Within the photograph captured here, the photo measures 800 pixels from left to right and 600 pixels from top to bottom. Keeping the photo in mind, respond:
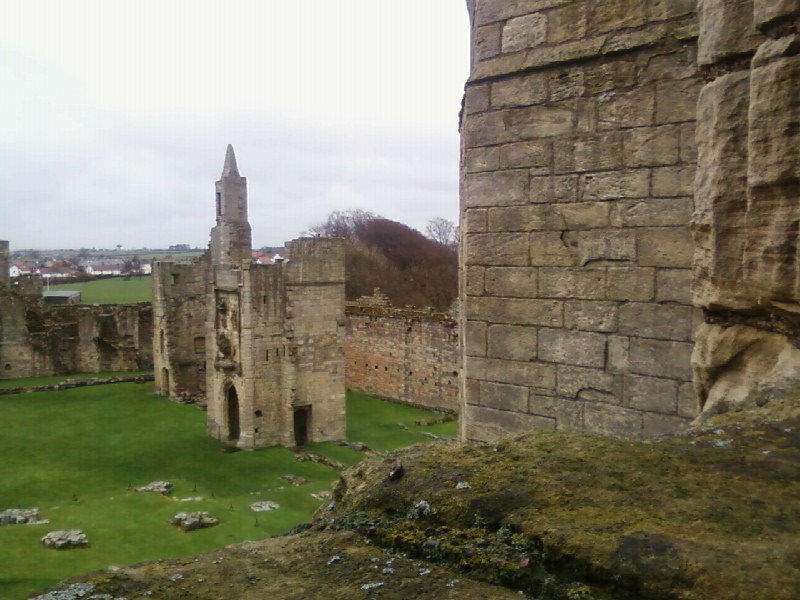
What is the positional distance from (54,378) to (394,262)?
1143 inches

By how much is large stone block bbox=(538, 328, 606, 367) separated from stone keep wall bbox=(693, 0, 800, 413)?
1.34m

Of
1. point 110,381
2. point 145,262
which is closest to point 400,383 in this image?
point 110,381

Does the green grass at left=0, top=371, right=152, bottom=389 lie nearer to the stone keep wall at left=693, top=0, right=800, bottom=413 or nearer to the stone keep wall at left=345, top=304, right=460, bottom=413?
the stone keep wall at left=345, top=304, right=460, bottom=413

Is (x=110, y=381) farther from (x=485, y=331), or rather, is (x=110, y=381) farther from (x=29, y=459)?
(x=485, y=331)

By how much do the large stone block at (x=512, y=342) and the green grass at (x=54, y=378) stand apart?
83.3 ft

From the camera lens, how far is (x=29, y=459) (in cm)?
1714

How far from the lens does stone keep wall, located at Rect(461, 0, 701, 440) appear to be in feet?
15.6

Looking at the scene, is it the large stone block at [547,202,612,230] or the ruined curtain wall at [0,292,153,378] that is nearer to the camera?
the large stone block at [547,202,612,230]

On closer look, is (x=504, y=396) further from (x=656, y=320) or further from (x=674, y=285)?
Answer: (x=674, y=285)

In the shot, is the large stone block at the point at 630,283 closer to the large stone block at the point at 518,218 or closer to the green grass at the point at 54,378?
the large stone block at the point at 518,218

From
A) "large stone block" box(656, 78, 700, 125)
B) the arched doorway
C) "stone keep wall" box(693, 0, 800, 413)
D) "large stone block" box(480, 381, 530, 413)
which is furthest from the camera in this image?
the arched doorway

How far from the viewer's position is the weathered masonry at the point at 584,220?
473cm

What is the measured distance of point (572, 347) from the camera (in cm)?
517

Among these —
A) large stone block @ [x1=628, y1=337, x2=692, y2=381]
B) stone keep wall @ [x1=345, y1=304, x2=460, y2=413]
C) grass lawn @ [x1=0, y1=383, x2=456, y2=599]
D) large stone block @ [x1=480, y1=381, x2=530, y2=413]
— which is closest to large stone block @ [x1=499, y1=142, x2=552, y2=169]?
large stone block @ [x1=628, y1=337, x2=692, y2=381]
